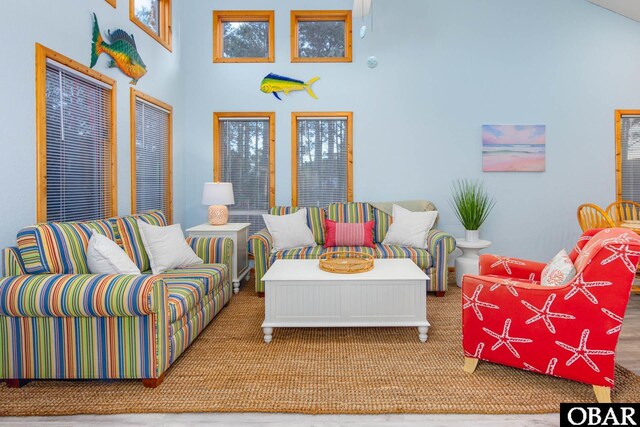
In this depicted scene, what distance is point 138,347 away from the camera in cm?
207

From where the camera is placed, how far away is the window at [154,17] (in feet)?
12.2

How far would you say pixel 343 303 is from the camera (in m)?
2.74

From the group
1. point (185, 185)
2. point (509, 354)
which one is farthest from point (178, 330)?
point (185, 185)

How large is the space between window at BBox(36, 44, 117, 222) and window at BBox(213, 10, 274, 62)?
6.52 ft

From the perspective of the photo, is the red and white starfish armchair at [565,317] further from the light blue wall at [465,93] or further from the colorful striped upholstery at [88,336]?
the light blue wall at [465,93]

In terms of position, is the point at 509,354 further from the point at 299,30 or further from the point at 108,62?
the point at 299,30

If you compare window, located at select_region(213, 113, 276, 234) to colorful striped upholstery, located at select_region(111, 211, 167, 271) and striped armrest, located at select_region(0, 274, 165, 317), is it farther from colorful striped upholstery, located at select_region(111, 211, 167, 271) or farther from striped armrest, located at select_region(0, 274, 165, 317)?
striped armrest, located at select_region(0, 274, 165, 317)

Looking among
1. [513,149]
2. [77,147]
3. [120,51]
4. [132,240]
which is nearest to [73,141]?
[77,147]

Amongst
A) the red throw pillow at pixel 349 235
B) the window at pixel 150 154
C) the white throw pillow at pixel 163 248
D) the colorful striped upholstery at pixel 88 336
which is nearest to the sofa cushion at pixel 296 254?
the red throw pillow at pixel 349 235

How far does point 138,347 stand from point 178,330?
31 cm

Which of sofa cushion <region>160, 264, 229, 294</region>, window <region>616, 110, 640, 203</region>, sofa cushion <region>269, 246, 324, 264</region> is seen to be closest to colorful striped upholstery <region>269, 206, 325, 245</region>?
sofa cushion <region>269, 246, 324, 264</region>

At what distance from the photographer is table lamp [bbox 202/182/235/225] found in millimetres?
4328

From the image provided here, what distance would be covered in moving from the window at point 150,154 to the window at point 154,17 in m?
0.67

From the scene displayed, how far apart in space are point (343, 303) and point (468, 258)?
2.05 m
